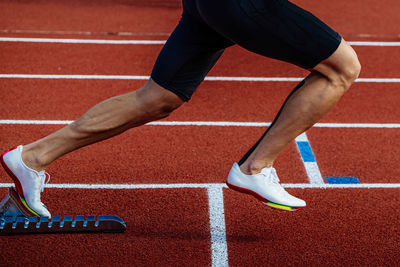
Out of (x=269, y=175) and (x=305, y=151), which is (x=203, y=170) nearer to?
(x=305, y=151)

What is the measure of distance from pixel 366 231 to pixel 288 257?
0.55 metres

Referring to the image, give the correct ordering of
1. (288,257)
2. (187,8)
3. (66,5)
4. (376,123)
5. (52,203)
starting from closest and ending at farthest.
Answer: (187,8), (288,257), (52,203), (376,123), (66,5)

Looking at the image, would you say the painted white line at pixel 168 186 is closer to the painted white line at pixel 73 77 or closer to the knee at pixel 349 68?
the knee at pixel 349 68

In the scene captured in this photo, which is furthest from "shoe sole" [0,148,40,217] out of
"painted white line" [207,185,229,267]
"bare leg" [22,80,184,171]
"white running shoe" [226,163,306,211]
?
"white running shoe" [226,163,306,211]

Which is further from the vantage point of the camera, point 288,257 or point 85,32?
point 85,32

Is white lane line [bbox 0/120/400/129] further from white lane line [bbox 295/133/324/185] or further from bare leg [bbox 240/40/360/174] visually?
bare leg [bbox 240/40/360/174]

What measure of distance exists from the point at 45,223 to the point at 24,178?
0.32 m

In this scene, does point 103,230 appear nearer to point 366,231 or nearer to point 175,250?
point 175,250

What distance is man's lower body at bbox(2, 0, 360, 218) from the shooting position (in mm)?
2123

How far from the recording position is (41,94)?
15.8 feet

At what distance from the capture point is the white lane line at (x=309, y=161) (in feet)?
11.5

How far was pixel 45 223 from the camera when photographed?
2744 millimetres

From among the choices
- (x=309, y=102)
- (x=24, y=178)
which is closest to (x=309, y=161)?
(x=309, y=102)

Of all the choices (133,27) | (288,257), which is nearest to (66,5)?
(133,27)
